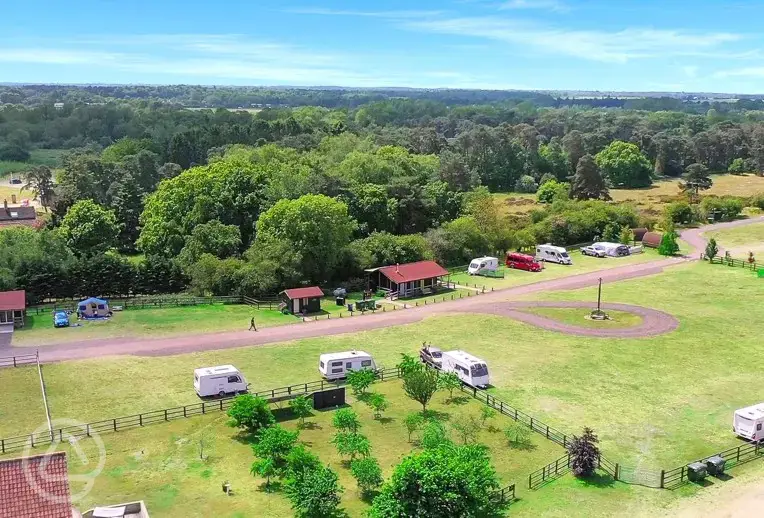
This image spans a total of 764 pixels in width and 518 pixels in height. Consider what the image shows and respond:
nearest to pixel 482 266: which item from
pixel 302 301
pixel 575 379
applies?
pixel 302 301

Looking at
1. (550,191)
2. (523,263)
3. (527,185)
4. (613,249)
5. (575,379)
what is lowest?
(575,379)

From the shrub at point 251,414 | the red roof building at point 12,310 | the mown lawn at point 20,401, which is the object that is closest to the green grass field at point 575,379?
the mown lawn at point 20,401

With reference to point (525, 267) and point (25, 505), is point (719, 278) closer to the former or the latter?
point (525, 267)

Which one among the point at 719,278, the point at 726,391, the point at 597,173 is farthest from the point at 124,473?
the point at 597,173

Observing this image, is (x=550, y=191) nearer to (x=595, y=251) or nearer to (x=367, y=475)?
(x=595, y=251)

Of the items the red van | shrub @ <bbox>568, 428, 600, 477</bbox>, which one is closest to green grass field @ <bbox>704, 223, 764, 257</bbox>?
the red van

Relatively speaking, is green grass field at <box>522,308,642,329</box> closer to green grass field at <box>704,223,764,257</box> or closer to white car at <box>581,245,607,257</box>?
white car at <box>581,245,607,257</box>
